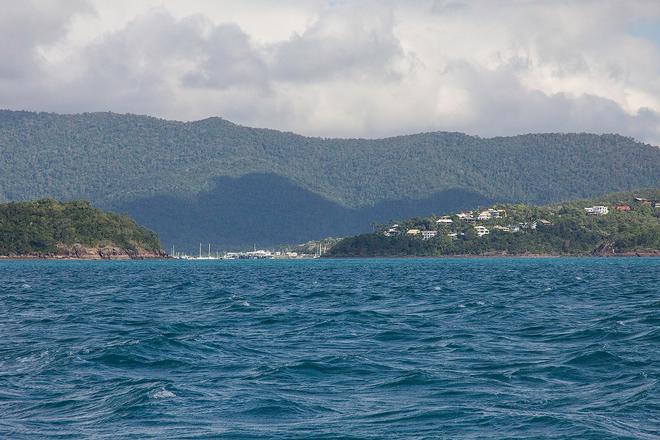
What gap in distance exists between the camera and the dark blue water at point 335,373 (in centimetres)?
2678

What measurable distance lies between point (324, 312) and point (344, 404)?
32.0m

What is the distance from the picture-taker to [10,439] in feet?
84.0

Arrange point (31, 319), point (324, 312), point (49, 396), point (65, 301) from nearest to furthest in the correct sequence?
point (49, 396) → point (31, 319) → point (324, 312) → point (65, 301)

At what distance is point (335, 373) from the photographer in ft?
114

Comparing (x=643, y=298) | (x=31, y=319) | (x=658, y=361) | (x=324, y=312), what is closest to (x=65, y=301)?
(x=31, y=319)

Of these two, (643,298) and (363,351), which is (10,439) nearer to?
(363,351)

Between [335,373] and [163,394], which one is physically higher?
[335,373]

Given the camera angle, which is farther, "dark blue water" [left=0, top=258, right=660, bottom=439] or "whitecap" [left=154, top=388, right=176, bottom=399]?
"whitecap" [left=154, top=388, right=176, bottom=399]

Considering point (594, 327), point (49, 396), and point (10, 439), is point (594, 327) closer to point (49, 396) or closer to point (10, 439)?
point (49, 396)

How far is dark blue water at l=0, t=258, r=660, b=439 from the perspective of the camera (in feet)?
87.9

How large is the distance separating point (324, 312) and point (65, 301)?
953 inches

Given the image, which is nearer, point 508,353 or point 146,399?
point 146,399

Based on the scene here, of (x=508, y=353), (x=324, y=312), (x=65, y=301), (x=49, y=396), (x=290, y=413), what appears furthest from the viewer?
(x=65, y=301)

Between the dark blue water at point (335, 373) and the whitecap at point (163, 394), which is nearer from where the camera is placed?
the dark blue water at point (335, 373)
